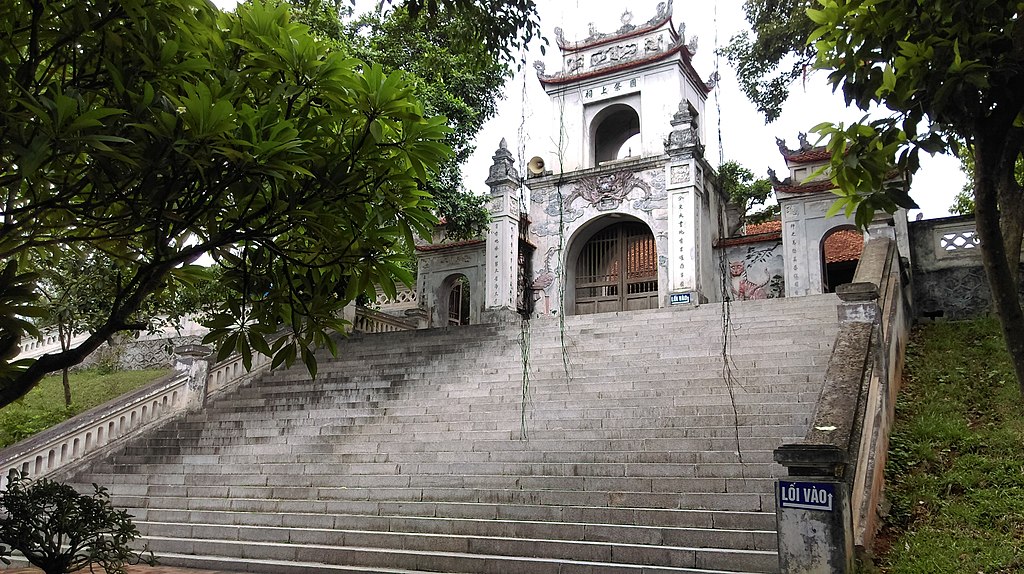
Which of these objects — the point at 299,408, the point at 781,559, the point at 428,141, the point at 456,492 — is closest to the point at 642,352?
the point at 456,492

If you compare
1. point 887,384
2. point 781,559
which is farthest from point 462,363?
point 781,559

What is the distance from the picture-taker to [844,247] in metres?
18.7

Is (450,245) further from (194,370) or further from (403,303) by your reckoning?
(194,370)

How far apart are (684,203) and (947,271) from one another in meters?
5.07

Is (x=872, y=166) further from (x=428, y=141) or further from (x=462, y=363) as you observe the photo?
(x=462, y=363)

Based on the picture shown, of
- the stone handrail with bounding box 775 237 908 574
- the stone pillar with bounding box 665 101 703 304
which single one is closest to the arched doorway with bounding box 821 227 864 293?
the stone pillar with bounding box 665 101 703 304

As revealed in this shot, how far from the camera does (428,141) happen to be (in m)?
3.54

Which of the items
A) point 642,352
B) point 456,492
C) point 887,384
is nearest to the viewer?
point 456,492

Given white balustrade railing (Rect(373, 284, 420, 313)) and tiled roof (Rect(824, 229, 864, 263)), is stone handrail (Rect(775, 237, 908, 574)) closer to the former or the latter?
tiled roof (Rect(824, 229, 864, 263))

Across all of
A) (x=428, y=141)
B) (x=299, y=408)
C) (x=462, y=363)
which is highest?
(x=428, y=141)

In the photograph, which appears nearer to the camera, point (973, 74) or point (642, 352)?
point (973, 74)

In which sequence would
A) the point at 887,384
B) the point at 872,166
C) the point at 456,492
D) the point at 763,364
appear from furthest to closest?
the point at 763,364 < the point at 887,384 < the point at 456,492 < the point at 872,166

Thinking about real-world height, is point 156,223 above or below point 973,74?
below

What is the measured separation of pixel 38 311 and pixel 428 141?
6.40 feet
